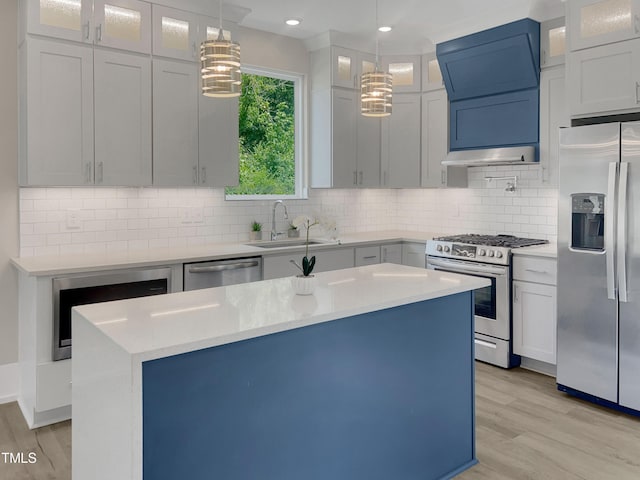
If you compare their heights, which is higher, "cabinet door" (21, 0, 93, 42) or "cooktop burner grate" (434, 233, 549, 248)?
"cabinet door" (21, 0, 93, 42)

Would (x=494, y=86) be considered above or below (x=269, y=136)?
above

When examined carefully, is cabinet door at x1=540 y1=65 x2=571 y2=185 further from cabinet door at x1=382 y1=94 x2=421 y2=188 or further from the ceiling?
cabinet door at x1=382 y1=94 x2=421 y2=188

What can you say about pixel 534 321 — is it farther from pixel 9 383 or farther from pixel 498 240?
pixel 9 383

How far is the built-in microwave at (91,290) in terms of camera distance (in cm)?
339

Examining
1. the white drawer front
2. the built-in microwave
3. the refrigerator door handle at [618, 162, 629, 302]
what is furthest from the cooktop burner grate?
the built-in microwave

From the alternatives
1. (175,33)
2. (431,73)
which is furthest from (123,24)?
(431,73)

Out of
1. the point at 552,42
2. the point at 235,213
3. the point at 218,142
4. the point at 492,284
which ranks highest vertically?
the point at 552,42

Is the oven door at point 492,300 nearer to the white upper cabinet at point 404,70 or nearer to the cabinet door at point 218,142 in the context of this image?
the white upper cabinet at point 404,70

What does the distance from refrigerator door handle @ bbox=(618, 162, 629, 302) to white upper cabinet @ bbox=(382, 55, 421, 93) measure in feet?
8.55

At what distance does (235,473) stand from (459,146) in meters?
4.09

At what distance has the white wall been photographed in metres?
3.71

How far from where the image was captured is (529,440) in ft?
10.4

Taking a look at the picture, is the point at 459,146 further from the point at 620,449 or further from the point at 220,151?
the point at 620,449

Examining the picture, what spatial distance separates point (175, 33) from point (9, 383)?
9.56ft
